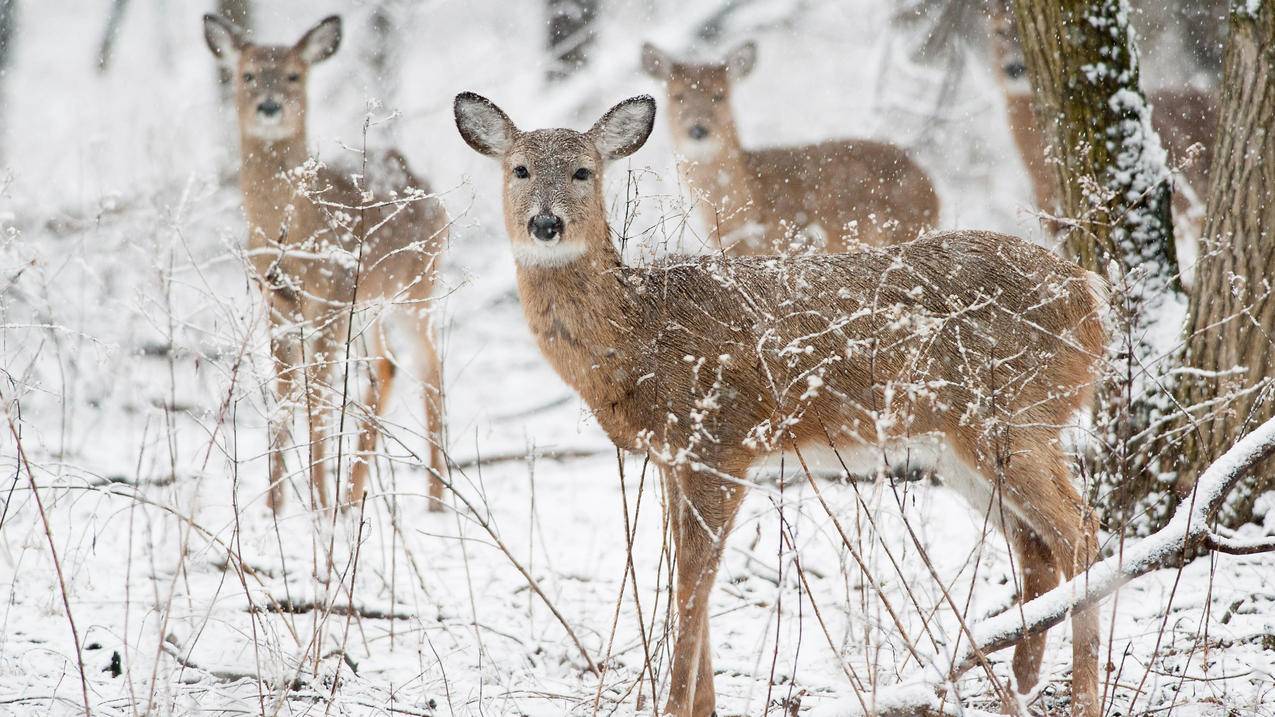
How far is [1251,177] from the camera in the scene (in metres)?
4.33

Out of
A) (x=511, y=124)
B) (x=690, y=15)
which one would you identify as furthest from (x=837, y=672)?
(x=690, y=15)

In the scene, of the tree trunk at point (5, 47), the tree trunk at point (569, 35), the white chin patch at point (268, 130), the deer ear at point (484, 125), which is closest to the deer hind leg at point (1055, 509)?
the deer ear at point (484, 125)

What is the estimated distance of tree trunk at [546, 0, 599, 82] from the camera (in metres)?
13.0

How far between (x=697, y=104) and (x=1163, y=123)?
3264mm

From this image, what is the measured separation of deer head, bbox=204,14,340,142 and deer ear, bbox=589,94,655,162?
345 cm

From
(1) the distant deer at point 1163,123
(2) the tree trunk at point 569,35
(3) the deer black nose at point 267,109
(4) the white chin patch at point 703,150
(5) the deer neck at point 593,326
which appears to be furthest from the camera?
(2) the tree trunk at point 569,35

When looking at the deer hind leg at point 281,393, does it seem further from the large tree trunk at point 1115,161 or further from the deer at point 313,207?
the large tree trunk at point 1115,161

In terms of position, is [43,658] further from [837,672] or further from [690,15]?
[690,15]

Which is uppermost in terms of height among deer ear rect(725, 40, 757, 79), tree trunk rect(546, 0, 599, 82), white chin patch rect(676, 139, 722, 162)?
tree trunk rect(546, 0, 599, 82)

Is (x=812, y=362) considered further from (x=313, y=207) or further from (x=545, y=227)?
(x=313, y=207)

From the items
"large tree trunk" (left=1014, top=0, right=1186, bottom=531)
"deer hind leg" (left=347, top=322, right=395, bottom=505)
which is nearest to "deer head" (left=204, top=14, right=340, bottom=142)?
"deer hind leg" (left=347, top=322, right=395, bottom=505)

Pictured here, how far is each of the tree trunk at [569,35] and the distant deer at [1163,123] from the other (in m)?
4.71

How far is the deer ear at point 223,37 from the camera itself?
7641 millimetres

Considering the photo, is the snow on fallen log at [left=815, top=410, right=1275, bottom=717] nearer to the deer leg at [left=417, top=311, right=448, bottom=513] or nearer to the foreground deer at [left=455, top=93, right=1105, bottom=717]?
the foreground deer at [left=455, top=93, right=1105, bottom=717]
